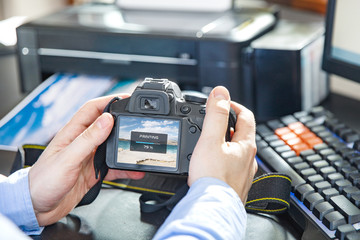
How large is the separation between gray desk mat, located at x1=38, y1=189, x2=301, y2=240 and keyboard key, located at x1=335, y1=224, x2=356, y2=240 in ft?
0.15

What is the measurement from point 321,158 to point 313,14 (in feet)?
1.88

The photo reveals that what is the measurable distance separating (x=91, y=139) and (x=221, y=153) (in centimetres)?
15

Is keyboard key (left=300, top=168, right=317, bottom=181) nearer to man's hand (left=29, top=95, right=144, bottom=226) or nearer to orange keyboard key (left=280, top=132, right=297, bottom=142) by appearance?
orange keyboard key (left=280, top=132, right=297, bottom=142)

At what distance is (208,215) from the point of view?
0.45 metres

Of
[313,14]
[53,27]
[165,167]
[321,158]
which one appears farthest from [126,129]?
[313,14]

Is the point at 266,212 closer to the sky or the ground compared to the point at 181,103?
closer to the ground

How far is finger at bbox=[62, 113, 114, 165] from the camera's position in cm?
54

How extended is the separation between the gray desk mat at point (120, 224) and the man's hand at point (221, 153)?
0.20 feet

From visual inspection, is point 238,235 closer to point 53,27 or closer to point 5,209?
point 5,209

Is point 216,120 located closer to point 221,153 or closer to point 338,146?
point 221,153

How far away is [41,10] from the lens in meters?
1.58

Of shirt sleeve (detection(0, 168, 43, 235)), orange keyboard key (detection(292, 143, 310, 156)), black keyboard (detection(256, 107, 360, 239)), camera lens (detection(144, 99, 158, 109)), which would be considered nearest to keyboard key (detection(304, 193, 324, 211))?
black keyboard (detection(256, 107, 360, 239))

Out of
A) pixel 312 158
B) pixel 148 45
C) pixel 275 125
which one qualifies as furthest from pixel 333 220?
pixel 148 45

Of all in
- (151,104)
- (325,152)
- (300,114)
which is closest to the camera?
(151,104)
